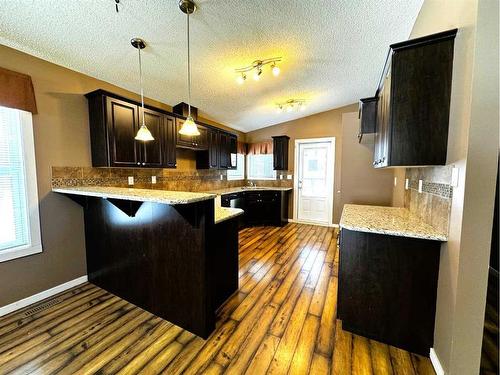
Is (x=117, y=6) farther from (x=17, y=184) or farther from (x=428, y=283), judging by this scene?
(x=428, y=283)

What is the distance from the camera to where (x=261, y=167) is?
5.89 m

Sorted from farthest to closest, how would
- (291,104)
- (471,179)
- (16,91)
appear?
(291,104) → (16,91) → (471,179)

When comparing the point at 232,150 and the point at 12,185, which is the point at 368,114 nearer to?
the point at 232,150

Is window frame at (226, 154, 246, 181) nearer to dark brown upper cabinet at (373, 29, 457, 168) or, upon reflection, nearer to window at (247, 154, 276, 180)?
window at (247, 154, 276, 180)

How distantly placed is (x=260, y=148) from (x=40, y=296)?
4916 mm

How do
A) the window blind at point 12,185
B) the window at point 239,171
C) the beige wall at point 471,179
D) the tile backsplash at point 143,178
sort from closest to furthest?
1. the beige wall at point 471,179
2. the window blind at point 12,185
3. the tile backsplash at point 143,178
4. the window at point 239,171

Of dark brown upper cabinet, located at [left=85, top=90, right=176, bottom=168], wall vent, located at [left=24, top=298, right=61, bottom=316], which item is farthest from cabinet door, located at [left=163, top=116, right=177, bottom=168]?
wall vent, located at [left=24, top=298, right=61, bottom=316]

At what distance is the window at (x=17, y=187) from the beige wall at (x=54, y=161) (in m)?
0.06

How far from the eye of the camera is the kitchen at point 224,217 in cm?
127

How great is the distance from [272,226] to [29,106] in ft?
14.7

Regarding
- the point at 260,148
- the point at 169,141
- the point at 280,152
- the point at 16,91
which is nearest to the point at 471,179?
the point at 169,141

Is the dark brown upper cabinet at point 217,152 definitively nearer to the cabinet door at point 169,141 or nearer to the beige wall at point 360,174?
the cabinet door at point 169,141

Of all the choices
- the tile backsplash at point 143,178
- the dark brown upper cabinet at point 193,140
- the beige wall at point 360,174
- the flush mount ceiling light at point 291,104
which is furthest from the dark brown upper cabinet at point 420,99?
the tile backsplash at point 143,178

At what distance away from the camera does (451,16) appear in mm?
1368
